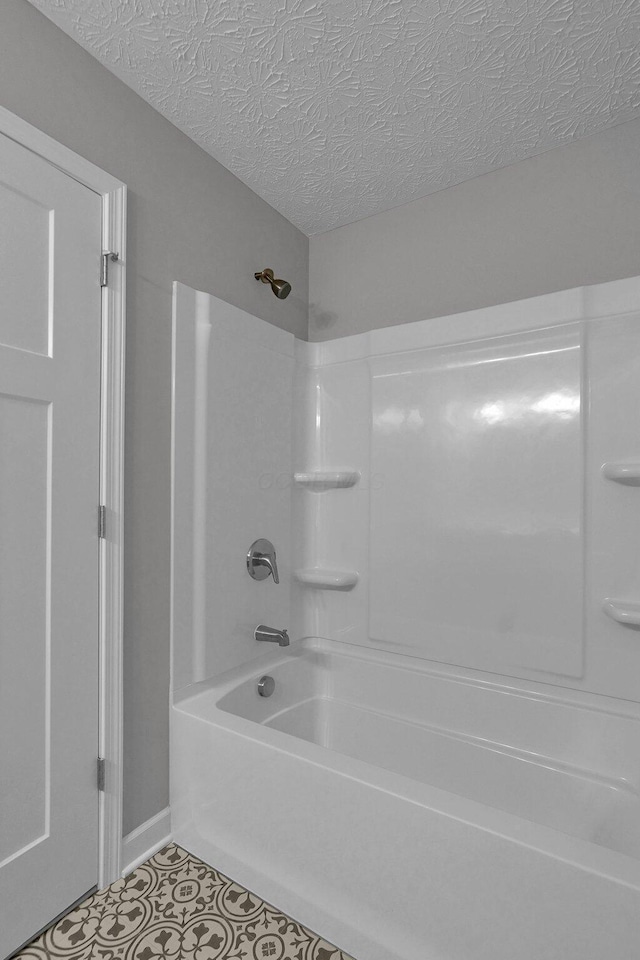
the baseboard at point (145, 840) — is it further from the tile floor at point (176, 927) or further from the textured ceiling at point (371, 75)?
the textured ceiling at point (371, 75)

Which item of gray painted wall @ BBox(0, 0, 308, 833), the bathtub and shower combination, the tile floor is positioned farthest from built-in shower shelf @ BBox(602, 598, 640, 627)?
gray painted wall @ BBox(0, 0, 308, 833)

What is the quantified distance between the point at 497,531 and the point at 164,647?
4.00 feet

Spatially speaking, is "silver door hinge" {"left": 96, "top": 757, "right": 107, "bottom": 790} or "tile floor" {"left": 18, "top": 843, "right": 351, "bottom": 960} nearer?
"tile floor" {"left": 18, "top": 843, "right": 351, "bottom": 960}

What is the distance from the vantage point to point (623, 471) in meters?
1.71

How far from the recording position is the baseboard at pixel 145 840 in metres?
1.65

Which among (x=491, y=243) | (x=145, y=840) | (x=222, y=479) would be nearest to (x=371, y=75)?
(x=491, y=243)

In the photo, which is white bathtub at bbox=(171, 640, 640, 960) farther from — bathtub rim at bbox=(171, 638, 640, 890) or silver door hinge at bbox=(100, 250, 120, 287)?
silver door hinge at bbox=(100, 250, 120, 287)

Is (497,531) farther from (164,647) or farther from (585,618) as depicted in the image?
(164,647)

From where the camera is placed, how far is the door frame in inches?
62.0

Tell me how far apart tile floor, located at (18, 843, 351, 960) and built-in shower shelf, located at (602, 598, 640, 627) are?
1.22 m

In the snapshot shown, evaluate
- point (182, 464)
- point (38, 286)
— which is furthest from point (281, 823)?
point (38, 286)

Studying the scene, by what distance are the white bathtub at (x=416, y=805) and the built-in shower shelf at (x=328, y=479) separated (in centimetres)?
68

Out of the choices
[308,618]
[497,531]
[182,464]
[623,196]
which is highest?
[623,196]

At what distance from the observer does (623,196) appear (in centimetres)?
186
